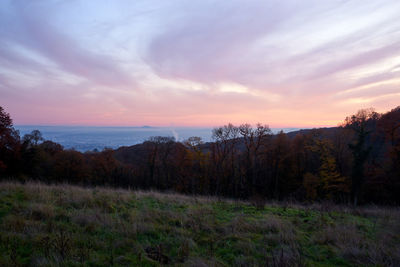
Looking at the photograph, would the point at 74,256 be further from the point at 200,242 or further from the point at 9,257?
the point at 200,242

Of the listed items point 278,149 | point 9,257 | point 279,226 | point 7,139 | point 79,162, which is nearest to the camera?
point 9,257

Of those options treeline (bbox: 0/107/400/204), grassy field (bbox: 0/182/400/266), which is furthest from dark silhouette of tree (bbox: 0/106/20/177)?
grassy field (bbox: 0/182/400/266)

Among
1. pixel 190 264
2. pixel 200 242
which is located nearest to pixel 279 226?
pixel 200 242

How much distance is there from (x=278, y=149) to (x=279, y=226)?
1419 inches

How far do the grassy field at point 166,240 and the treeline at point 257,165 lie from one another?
2710 centimetres

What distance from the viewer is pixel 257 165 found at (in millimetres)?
40281

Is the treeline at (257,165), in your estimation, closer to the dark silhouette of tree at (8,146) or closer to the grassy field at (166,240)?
the dark silhouette of tree at (8,146)

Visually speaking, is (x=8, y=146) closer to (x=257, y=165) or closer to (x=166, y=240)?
(x=166, y=240)

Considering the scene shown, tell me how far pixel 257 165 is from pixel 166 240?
3805 centimetres

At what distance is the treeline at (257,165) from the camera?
29.1 meters

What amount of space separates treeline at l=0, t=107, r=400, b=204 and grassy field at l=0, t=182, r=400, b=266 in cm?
2710

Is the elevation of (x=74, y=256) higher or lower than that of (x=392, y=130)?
lower

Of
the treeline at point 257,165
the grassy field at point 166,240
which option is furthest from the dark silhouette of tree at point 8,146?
the grassy field at point 166,240

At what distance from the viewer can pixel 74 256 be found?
3430mm
